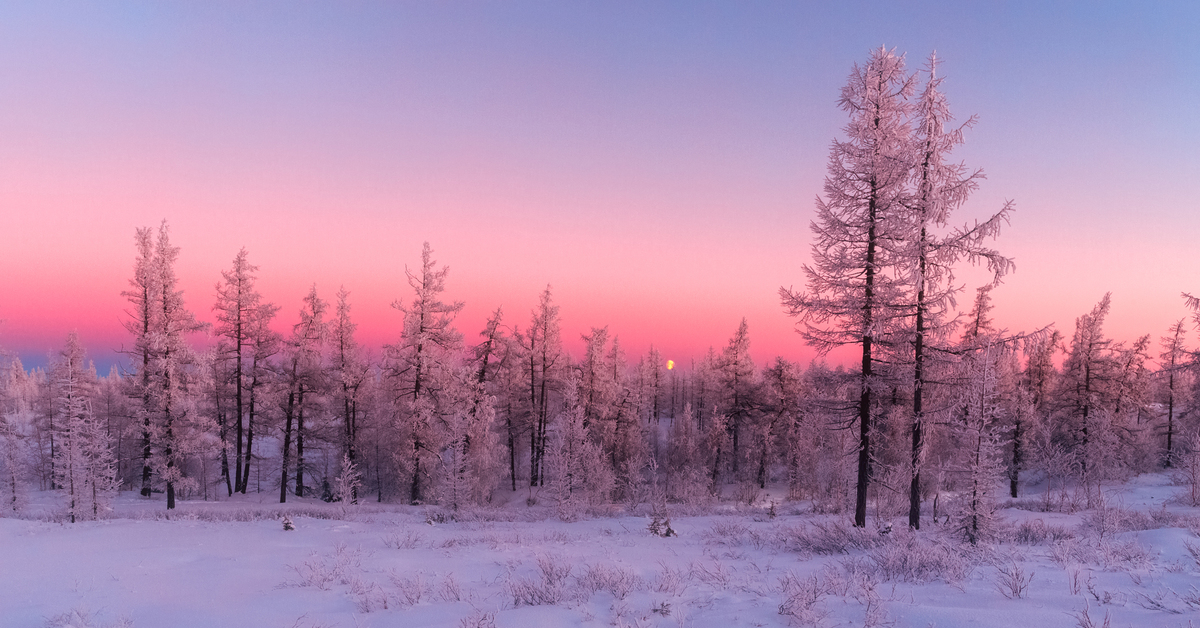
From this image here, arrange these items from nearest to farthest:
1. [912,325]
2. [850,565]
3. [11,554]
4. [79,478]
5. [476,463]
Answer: [850,565]
[11,554]
[912,325]
[79,478]
[476,463]

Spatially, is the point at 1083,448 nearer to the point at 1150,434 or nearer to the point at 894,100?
the point at 1150,434

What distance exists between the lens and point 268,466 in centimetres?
4009

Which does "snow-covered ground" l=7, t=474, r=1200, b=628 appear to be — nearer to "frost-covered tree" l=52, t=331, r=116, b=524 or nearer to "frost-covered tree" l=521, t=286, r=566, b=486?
"frost-covered tree" l=52, t=331, r=116, b=524

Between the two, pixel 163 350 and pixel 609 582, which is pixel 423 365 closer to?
pixel 163 350

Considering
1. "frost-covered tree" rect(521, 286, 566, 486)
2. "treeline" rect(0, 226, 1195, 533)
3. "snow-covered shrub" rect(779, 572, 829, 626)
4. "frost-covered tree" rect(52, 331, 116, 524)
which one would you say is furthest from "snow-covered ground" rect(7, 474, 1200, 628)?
"frost-covered tree" rect(521, 286, 566, 486)

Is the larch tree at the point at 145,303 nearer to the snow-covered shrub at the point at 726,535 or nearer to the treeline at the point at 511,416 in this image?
the treeline at the point at 511,416

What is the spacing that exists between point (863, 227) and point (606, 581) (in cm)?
1200

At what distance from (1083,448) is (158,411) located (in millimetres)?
49596

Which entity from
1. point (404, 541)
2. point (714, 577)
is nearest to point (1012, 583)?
point (714, 577)

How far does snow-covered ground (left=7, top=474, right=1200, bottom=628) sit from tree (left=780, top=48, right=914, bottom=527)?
527 centimetres

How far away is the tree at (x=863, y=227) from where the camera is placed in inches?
530

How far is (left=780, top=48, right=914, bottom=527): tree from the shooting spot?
13.5m

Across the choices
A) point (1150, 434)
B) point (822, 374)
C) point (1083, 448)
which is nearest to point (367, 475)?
point (822, 374)

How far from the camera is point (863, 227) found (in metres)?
13.7
